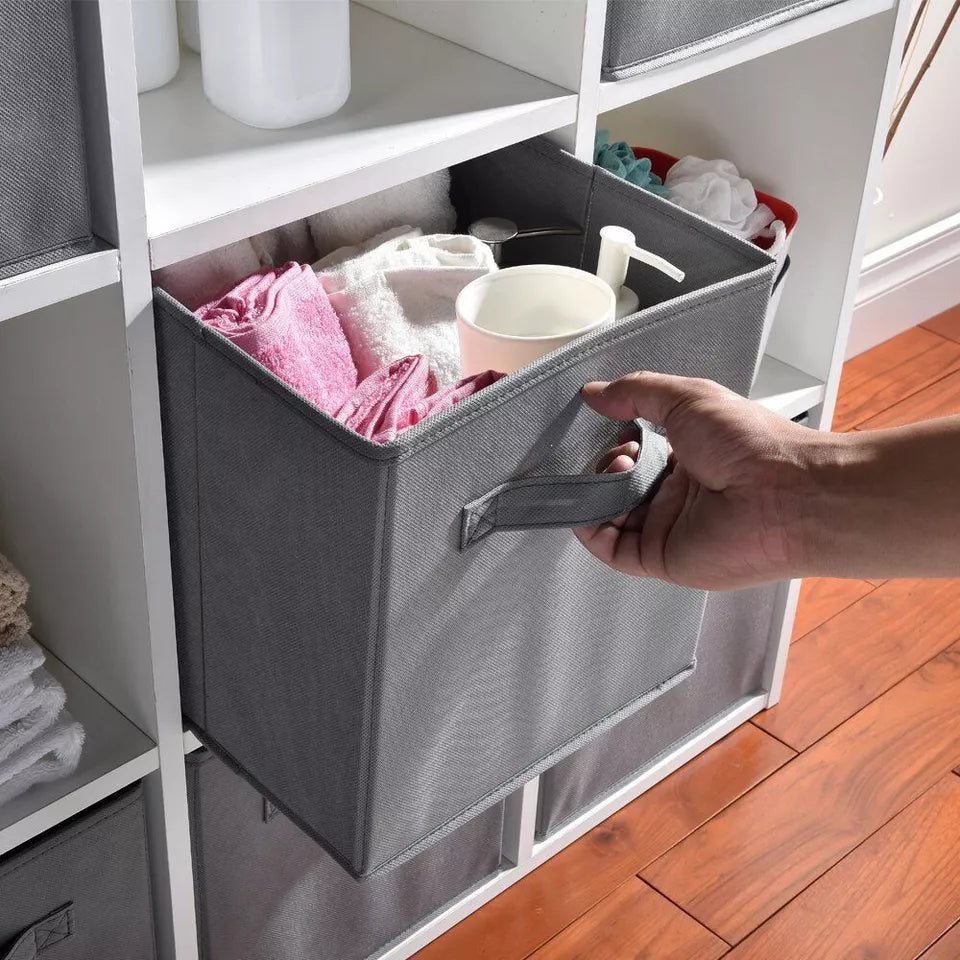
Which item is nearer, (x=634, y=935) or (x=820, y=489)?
(x=820, y=489)

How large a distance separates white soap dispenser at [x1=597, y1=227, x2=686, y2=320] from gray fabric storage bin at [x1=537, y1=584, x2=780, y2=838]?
1.61 feet

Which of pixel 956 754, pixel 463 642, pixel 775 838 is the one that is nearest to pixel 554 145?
pixel 463 642

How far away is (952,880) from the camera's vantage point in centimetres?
140

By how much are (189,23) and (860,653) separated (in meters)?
1.11

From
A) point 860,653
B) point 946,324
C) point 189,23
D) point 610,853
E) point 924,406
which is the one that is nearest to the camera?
point 189,23

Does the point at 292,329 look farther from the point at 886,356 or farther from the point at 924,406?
the point at 886,356

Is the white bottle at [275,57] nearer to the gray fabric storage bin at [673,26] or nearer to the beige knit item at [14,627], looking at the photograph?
the gray fabric storage bin at [673,26]

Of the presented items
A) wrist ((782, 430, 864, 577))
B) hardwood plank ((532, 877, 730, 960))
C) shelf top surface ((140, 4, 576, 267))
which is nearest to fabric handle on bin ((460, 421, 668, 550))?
wrist ((782, 430, 864, 577))

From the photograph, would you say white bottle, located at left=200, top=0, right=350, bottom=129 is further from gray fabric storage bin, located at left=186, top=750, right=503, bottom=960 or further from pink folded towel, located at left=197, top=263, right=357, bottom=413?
gray fabric storage bin, located at left=186, top=750, right=503, bottom=960

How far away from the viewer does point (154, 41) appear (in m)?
0.92

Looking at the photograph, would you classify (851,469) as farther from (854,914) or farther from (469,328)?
(854,914)

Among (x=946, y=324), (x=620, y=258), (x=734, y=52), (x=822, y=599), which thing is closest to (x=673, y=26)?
(x=734, y=52)

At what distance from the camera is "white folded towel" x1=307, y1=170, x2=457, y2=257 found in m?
1.00

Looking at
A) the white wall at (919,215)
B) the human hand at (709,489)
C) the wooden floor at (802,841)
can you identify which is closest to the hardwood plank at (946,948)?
the wooden floor at (802,841)
